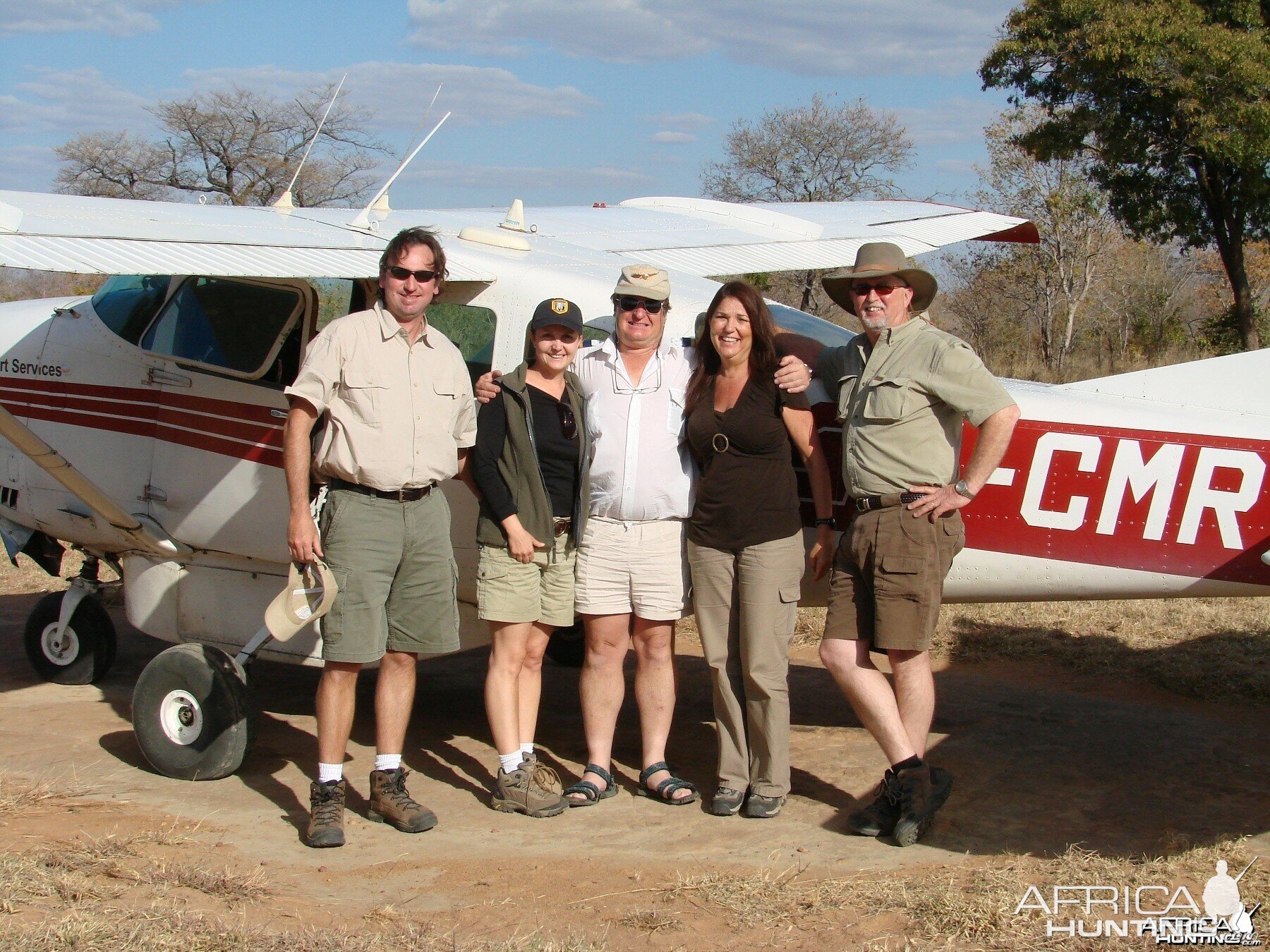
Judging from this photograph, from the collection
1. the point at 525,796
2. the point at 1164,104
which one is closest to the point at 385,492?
the point at 525,796

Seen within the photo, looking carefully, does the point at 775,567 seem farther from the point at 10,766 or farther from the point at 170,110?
the point at 170,110

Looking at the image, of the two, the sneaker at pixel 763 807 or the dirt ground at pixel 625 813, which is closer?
the dirt ground at pixel 625 813

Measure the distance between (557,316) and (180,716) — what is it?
2.49 meters

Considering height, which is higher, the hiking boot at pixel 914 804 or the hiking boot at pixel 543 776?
the hiking boot at pixel 914 804

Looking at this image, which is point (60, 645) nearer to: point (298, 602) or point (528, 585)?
point (298, 602)

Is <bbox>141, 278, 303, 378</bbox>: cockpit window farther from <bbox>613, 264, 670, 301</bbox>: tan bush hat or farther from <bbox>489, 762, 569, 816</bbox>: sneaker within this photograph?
<bbox>489, 762, 569, 816</bbox>: sneaker

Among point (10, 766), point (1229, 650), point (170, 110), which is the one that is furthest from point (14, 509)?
point (170, 110)

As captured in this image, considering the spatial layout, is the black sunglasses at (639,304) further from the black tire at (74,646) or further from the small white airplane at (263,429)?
the black tire at (74,646)

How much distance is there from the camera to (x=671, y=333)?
17.0 ft

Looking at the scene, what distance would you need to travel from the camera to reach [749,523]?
455 centimetres

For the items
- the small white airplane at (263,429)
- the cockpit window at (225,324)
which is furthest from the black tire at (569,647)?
the cockpit window at (225,324)

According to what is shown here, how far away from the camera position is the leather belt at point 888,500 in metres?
4.39

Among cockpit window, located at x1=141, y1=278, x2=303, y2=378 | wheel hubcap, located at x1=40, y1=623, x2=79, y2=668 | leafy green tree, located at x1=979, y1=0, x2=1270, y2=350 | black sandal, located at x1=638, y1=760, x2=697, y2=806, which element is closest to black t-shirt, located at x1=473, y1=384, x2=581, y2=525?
black sandal, located at x1=638, y1=760, x2=697, y2=806

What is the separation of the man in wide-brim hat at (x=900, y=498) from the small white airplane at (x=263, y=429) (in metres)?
0.38
